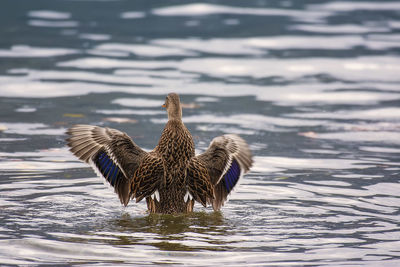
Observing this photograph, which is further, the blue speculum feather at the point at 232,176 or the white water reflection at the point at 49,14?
the white water reflection at the point at 49,14

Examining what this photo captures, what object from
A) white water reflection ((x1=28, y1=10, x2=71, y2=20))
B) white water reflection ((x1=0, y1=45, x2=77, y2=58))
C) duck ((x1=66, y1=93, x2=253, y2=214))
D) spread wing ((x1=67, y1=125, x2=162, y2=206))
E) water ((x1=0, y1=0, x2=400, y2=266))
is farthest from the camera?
white water reflection ((x1=28, y1=10, x2=71, y2=20))

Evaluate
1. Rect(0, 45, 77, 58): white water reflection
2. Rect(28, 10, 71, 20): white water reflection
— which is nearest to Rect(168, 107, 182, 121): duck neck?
Rect(0, 45, 77, 58): white water reflection

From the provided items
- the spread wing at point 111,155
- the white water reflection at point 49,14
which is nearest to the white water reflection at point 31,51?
the white water reflection at point 49,14

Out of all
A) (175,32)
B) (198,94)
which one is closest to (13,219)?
(198,94)

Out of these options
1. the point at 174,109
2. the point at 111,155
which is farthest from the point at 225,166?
the point at 111,155

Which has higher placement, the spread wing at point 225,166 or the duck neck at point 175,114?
the duck neck at point 175,114

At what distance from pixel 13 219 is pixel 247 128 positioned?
183 inches

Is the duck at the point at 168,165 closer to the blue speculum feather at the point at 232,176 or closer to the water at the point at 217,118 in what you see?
the blue speculum feather at the point at 232,176

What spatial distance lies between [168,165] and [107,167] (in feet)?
1.91

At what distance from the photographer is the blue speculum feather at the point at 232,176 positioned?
24.1ft

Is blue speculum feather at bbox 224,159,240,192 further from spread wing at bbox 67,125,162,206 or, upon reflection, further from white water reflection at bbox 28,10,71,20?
white water reflection at bbox 28,10,71,20

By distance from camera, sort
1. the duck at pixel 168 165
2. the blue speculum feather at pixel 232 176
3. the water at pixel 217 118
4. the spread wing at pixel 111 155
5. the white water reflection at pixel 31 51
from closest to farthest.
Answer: the water at pixel 217 118, the duck at pixel 168 165, the spread wing at pixel 111 155, the blue speculum feather at pixel 232 176, the white water reflection at pixel 31 51

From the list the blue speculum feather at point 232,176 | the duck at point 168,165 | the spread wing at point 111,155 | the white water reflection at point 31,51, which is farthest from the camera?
the white water reflection at point 31,51

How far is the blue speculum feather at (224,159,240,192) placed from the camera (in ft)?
24.1
